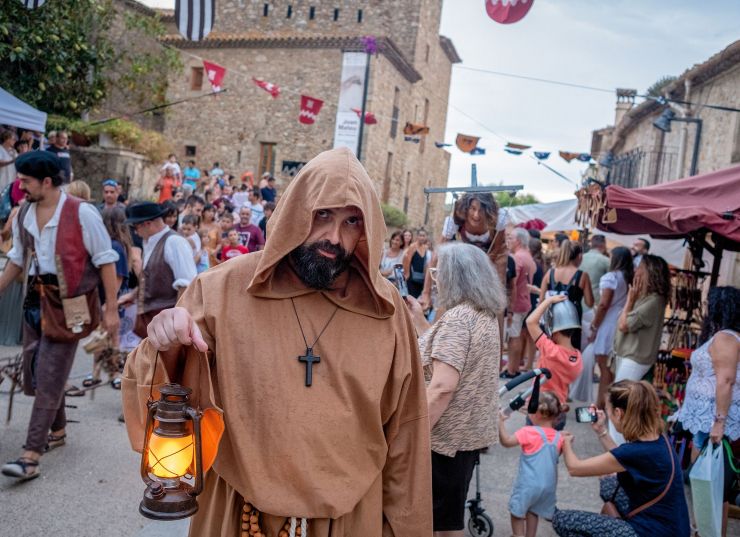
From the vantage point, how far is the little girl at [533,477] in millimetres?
4094

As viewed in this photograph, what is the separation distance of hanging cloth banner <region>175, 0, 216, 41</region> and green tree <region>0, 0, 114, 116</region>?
15.3 feet

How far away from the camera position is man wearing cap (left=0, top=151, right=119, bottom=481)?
4289mm

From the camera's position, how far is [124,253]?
6.44 m

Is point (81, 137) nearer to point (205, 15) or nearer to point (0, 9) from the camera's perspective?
point (0, 9)

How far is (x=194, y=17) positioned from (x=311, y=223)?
8277 millimetres

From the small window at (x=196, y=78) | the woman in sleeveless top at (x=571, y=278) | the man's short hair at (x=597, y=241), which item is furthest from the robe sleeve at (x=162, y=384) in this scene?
the small window at (x=196, y=78)

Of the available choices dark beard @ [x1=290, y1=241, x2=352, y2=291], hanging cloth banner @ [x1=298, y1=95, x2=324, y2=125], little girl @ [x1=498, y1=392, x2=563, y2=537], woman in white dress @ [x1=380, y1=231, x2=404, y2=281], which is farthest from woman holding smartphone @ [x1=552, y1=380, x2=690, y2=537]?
hanging cloth banner @ [x1=298, y1=95, x2=324, y2=125]

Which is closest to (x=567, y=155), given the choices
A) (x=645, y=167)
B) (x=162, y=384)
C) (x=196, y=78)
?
(x=645, y=167)

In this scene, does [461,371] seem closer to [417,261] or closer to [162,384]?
[162,384]

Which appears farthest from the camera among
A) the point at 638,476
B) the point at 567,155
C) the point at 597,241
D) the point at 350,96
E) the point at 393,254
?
the point at 350,96

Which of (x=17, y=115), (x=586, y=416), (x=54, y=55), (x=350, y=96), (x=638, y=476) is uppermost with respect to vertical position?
(x=350, y=96)

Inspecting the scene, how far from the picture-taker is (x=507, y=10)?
848cm

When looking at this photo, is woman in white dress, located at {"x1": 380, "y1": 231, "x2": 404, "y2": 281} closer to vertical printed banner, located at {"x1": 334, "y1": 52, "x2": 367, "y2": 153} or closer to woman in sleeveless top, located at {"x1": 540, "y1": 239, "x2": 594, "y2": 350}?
woman in sleeveless top, located at {"x1": 540, "y1": 239, "x2": 594, "y2": 350}

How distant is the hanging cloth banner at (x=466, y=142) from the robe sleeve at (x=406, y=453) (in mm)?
15261
